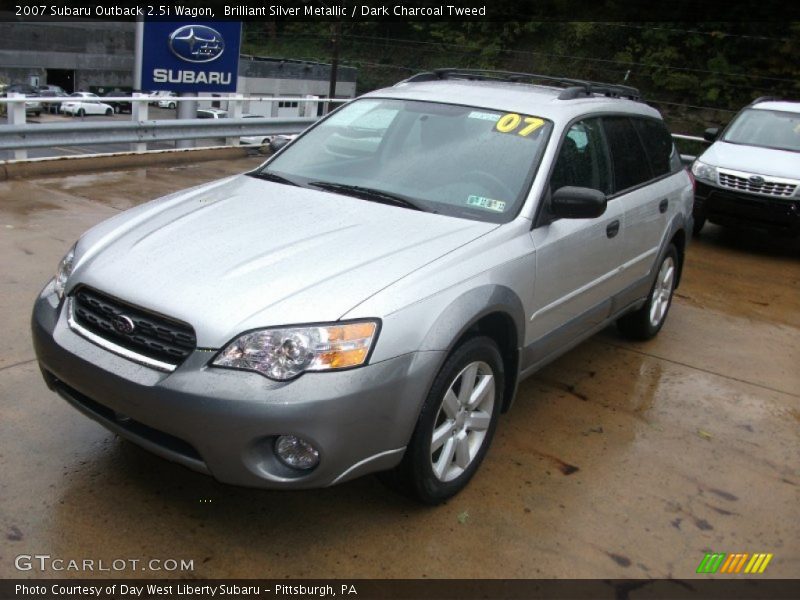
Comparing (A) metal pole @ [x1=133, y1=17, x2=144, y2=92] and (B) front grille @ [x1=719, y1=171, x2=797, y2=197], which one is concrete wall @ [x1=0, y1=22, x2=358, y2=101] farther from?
(B) front grille @ [x1=719, y1=171, x2=797, y2=197]

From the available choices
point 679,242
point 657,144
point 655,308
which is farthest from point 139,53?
point 655,308

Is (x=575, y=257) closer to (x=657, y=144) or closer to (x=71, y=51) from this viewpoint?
(x=657, y=144)

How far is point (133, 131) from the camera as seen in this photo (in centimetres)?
1052

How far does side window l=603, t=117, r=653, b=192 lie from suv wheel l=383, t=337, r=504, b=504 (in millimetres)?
1707

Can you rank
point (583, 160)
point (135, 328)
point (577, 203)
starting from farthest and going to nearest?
1. point (583, 160)
2. point (577, 203)
3. point (135, 328)

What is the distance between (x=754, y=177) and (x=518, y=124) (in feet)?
18.4

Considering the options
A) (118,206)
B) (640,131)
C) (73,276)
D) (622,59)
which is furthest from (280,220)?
(622,59)

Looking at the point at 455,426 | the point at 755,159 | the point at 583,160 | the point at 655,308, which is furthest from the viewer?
the point at 755,159

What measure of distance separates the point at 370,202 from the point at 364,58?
70.6 meters

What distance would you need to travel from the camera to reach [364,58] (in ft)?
233

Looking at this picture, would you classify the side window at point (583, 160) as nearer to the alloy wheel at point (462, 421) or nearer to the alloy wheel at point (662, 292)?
the alloy wheel at point (462, 421)

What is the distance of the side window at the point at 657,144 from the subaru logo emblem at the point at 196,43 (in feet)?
31.2

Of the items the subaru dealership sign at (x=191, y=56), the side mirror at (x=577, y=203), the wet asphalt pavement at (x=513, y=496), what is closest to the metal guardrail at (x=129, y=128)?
the subaru dealership sign at (x=191, y=56)

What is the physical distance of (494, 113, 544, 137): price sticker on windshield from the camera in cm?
402
